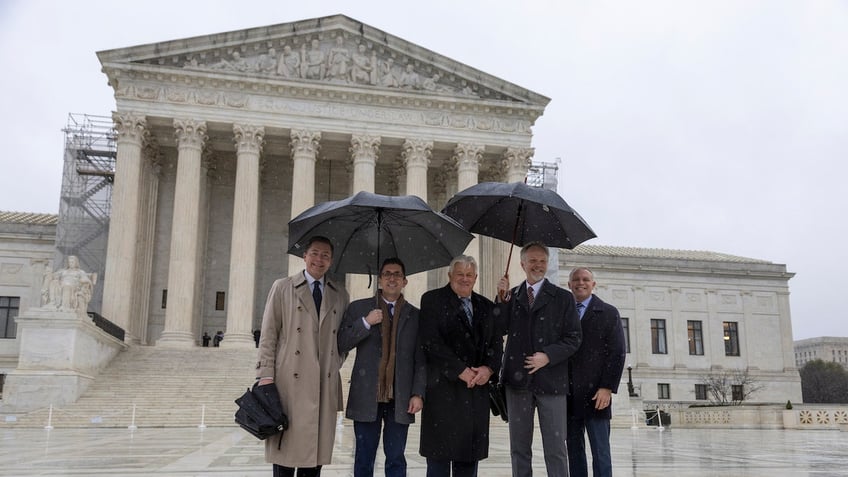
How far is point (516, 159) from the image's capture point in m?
34.9

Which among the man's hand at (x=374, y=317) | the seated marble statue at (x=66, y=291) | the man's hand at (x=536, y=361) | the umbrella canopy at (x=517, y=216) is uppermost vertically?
the seated marble statue at (x=66, y=291)

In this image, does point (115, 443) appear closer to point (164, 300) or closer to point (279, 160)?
point (164, 300)

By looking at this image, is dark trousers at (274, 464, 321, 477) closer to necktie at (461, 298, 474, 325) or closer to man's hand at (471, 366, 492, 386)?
man's hand at (471, 366, 492, 386)

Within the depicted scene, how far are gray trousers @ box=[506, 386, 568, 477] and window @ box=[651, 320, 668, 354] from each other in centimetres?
4567

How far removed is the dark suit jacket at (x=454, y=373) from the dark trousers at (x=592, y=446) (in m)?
1.31

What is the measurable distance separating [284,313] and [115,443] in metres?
9.69

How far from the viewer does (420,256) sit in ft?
25.0

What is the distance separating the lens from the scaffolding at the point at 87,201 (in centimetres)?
3581

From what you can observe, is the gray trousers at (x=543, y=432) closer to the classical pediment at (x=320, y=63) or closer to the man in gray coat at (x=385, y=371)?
the man in gray coat at (x=385, y=371)

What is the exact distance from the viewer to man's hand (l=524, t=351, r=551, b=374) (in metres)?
6.24

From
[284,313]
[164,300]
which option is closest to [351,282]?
[164,300]

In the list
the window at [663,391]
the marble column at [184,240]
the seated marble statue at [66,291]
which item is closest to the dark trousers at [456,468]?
the seated marble statue at [66,291]

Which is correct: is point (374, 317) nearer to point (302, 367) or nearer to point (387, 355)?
point (387, 355)

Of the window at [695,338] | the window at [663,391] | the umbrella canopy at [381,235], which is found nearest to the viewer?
the umbrella canopy at [381,235]
